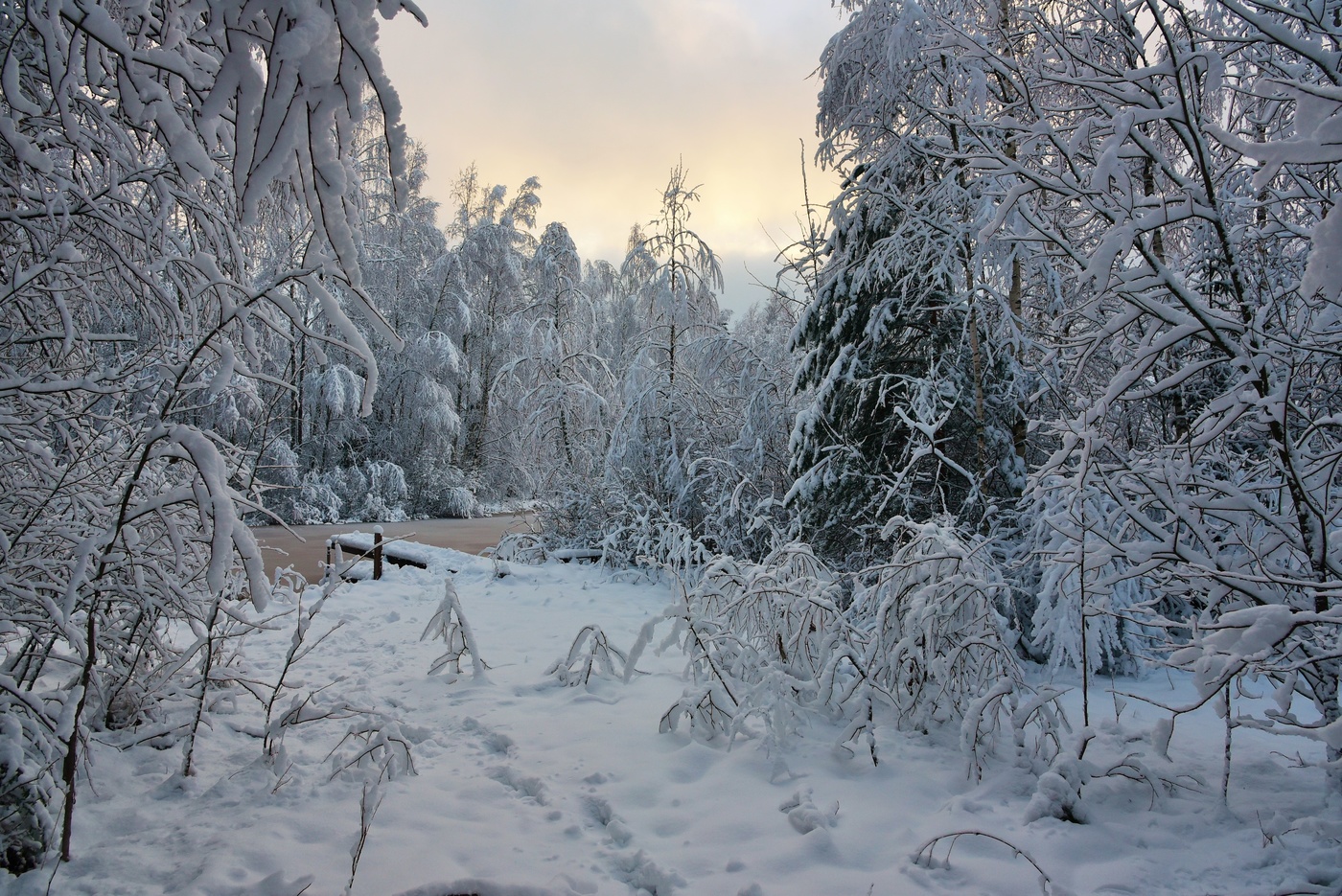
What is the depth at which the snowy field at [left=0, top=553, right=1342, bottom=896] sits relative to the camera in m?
2.13

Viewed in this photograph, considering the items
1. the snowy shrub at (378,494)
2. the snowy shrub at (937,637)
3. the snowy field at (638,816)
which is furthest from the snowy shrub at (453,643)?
the snowy shrub at (378,494)

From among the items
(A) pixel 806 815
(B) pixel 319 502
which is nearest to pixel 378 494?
(B) pixel 319 502

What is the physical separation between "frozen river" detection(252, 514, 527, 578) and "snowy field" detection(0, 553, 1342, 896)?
19.0ft

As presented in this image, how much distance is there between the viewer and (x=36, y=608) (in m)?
2.33

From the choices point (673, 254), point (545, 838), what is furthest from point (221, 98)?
point (673, 254)

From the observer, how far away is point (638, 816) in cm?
262

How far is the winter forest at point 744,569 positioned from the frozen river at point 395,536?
16.0 ft

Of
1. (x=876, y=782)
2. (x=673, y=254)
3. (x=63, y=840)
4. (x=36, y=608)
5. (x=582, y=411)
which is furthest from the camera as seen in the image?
(x=582, y=411)

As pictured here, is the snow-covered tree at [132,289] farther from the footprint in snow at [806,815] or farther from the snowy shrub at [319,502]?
the snowy shrub at [319,502]

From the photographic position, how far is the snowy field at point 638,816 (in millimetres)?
2129

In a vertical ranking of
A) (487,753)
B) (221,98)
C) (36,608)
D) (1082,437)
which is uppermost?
(221,98)

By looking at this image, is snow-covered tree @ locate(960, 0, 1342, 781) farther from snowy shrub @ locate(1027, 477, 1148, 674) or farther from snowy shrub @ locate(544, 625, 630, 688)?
snowy shrub @ locate(544, 625, 630, 688)

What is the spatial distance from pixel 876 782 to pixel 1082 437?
1.64 metres

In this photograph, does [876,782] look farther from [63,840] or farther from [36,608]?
[36,608]
